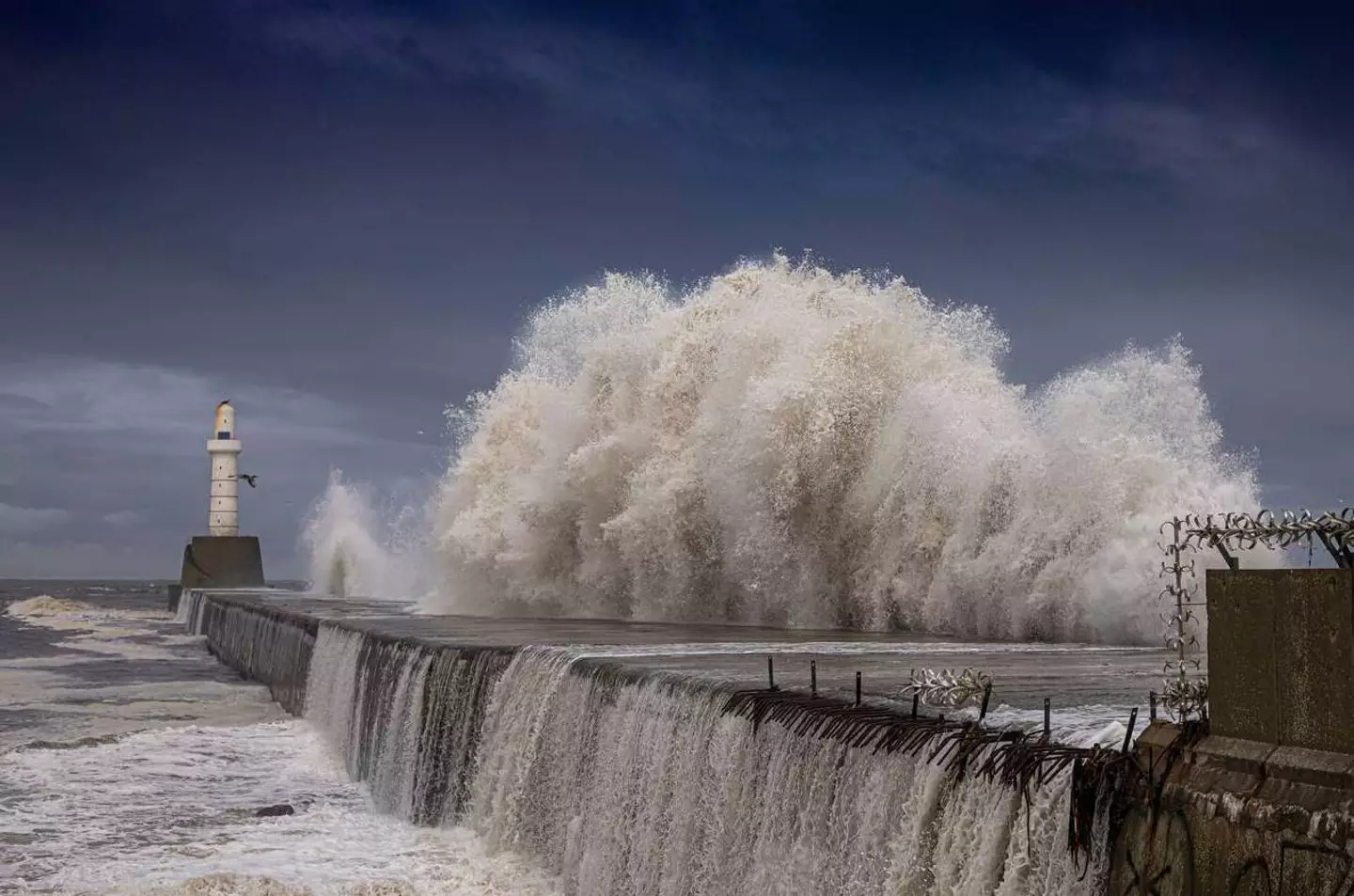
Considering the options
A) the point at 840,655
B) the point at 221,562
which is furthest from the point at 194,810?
the point at 221,562

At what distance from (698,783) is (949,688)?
79.4 inches

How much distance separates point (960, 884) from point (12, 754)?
13.1 metres

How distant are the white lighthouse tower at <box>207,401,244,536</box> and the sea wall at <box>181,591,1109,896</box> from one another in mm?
33704

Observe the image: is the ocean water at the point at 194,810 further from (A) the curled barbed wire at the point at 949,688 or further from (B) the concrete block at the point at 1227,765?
(B) the concrete block at the point at 1227,765

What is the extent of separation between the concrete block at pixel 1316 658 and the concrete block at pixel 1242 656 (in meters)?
0.04

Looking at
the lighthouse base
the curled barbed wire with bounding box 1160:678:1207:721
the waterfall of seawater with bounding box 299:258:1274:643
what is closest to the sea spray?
the waterfall of seawater with bounding box 299:258:1274:643

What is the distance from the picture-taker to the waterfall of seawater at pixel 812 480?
50.7 ft

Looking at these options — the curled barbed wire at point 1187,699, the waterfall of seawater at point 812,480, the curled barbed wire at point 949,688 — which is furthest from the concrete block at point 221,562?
the curled barbed wire at point 1187,699

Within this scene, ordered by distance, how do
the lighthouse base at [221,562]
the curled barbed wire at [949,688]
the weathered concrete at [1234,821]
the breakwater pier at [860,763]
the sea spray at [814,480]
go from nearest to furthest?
1. the weathered concrete at [1234,821]
2. the breakwater pier at [860,763]
3. the curled barbed wire at [949,688]
4. the sea spray at [814,480]
5. the lighthouse base at [221,562]

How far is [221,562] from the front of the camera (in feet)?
150

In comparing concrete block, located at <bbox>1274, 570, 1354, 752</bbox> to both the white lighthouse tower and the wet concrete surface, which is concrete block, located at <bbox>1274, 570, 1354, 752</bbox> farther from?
the white lighthouse tower

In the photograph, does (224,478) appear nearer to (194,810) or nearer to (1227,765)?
(194,810)

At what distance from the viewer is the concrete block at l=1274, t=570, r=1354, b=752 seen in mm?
4051

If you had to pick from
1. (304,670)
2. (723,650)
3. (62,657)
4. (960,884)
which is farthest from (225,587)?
(960,884)
